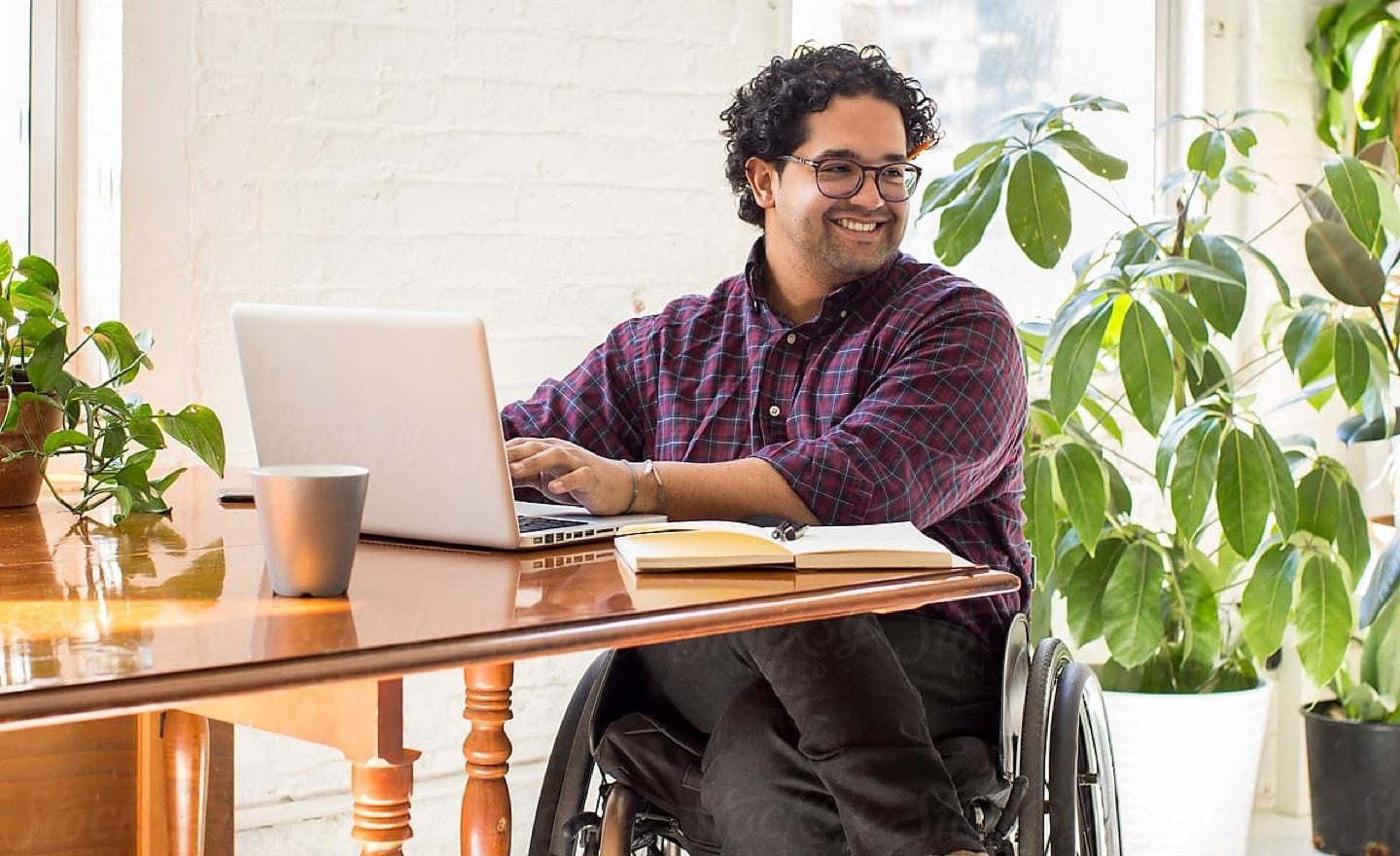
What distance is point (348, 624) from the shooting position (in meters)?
1.00

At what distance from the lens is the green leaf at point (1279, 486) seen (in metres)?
2.55

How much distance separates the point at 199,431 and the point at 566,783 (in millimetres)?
569

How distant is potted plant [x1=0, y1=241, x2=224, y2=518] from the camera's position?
1.49 m

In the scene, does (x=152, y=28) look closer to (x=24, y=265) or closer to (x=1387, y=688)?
(x=24, y=265)

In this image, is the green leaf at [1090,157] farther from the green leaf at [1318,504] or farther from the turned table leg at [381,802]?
the turned table leg at [381,802]

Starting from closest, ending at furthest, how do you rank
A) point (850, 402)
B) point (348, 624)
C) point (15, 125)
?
point (348, 624)
point (850, 402)
point (15, 125)

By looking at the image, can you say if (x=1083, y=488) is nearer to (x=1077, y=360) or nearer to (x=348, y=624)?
(x=1077, y=360)

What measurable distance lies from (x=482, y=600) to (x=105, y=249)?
55.6 inches

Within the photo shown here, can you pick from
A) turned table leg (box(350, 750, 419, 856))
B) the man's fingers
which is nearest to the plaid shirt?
the man's fingers

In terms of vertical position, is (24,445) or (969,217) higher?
(969,217)

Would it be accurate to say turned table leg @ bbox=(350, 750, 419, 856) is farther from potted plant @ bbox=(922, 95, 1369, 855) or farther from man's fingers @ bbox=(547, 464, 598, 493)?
potted plant @ bbox=(922, 95, 1369, 855)

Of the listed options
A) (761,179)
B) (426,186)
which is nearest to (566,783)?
(761,179)

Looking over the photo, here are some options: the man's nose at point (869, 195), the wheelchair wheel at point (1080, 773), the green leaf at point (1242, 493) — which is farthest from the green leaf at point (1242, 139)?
the wheelchair wheel at point (1080, 773)

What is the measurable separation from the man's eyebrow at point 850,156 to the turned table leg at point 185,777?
106cm
